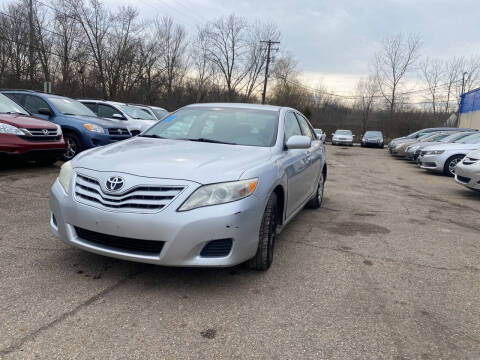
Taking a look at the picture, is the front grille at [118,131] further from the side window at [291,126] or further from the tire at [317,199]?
the side window at [291,126]

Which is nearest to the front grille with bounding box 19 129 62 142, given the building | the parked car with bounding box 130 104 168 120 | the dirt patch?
the dirt patch

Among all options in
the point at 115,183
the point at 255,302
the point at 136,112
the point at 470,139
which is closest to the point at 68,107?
the point at 136,112

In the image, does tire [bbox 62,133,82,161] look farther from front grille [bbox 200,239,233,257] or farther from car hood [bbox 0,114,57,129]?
front grille [bbox 200,239,233,257]

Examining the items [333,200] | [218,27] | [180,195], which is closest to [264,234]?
[180,195]

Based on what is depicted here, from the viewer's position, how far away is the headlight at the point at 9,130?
675cm

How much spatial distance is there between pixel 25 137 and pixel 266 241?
5.80m

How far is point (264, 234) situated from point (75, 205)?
1528mm

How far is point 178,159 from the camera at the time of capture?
318 centimetres

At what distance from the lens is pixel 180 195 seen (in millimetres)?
2742

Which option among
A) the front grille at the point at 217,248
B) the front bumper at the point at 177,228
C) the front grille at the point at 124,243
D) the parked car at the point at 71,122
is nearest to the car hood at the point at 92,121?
the parked car at the point at 71,122

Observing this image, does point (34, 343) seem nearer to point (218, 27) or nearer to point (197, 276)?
point (197, 276)

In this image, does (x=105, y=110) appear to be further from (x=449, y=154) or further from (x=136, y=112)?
(x=449, y=154)

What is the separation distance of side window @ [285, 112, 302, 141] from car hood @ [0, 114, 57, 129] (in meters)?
5.07

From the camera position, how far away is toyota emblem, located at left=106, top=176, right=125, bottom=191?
280 cm
